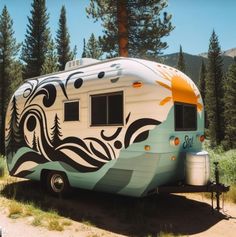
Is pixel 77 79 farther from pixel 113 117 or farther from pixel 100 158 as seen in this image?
pixel 100 158

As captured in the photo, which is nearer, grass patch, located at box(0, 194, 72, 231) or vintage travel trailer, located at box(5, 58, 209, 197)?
grass patch, located at box(0, 194, 72, 231)

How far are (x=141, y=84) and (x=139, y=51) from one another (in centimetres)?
1455

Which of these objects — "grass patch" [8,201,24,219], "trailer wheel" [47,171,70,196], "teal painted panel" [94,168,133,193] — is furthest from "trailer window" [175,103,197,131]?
"grass patch" [8,201,24,219]

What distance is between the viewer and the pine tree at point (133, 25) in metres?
20.0

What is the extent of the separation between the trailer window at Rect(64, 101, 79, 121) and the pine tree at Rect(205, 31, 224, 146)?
3714 cm

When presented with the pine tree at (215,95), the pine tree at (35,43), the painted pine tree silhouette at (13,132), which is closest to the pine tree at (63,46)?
the pine tree at (35,43)

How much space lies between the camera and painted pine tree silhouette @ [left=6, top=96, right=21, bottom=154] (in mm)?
9367

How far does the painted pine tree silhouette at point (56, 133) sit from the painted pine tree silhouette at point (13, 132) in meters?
1.71

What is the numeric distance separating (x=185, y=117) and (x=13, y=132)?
5563mm

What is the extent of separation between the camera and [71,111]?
7.80m

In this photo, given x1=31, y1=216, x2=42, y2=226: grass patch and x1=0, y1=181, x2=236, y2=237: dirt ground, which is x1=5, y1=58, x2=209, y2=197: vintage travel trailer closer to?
x1=0, y1=181, x2=236, y2=237: dirt ground

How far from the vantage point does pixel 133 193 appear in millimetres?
6496

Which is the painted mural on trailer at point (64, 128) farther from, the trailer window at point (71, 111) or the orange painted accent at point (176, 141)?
the orange painted accent at point (176, 141)

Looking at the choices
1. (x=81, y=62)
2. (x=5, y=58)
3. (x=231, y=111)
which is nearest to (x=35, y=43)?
(x=5, y=58)
